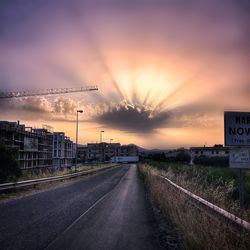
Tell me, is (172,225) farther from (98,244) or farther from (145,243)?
(98,244)

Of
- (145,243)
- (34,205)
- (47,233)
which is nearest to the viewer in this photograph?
(145,243)

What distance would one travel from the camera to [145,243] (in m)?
9.14

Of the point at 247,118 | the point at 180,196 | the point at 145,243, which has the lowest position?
the point at 145,243

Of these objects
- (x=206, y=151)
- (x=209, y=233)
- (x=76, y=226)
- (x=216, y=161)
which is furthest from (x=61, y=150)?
(x=209, y=233)

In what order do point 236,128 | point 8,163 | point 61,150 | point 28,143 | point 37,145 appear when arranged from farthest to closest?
point 61,150, point 37,145, point 28,143, point 8,163, point 236,128

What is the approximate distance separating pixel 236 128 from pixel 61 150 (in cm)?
13689

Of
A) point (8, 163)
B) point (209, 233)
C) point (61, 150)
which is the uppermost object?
point (61, 150)

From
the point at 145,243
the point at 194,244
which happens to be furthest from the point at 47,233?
the point at 194,244

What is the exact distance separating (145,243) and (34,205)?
812 cm

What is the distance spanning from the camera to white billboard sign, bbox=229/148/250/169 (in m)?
8.32

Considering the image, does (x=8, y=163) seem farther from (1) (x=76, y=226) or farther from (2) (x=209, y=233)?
(2) (x=209, y=233)

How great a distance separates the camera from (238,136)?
27.3 ft

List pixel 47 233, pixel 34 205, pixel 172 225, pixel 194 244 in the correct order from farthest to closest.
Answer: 1. pixel 34 205
2. pixel 172 225
3. pixel 47 233
4. pixel 194 244

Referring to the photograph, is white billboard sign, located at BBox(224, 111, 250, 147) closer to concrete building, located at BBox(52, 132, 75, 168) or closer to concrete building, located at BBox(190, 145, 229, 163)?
concrete building, located at BBox(52, 132, 75, 168)
